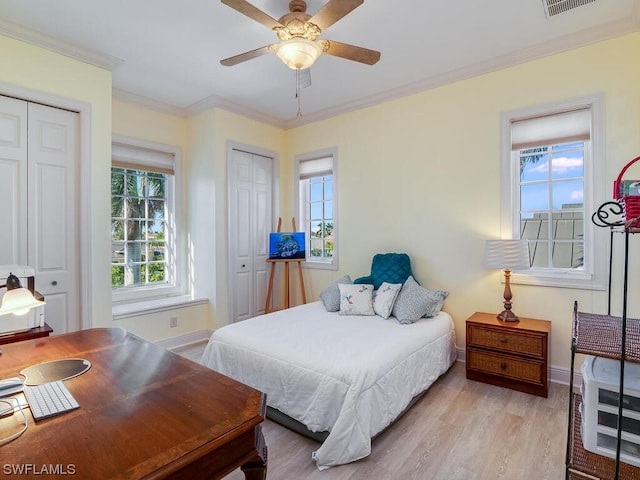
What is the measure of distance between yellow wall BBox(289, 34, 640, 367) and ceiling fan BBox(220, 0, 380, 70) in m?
1.54

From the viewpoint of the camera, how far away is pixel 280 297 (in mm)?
4906

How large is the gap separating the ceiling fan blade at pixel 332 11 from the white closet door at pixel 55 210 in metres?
2.36

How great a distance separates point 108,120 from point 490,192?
144 inches

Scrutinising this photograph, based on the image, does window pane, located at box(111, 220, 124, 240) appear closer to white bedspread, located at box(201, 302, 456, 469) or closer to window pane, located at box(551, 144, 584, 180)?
white bedspread, located at box(201, 302, 456, 469)

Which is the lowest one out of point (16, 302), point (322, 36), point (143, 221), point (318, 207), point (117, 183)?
point (16, 302)

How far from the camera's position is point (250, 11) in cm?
190

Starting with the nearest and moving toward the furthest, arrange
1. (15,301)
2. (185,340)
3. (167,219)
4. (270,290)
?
(15,301), (185,340), (167,219), (270,290)

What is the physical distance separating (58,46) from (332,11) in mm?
2447

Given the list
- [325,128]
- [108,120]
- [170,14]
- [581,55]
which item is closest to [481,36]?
[581,55]

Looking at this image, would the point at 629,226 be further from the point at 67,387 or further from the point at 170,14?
the point at 170,14

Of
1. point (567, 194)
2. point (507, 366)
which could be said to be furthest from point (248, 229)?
point (567, 194)

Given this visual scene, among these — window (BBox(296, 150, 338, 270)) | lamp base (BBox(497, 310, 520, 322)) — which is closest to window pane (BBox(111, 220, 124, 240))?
window (BBox(296, 150, 338, 270))

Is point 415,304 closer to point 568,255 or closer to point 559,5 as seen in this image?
point 568,255

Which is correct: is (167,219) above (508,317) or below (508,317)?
above
